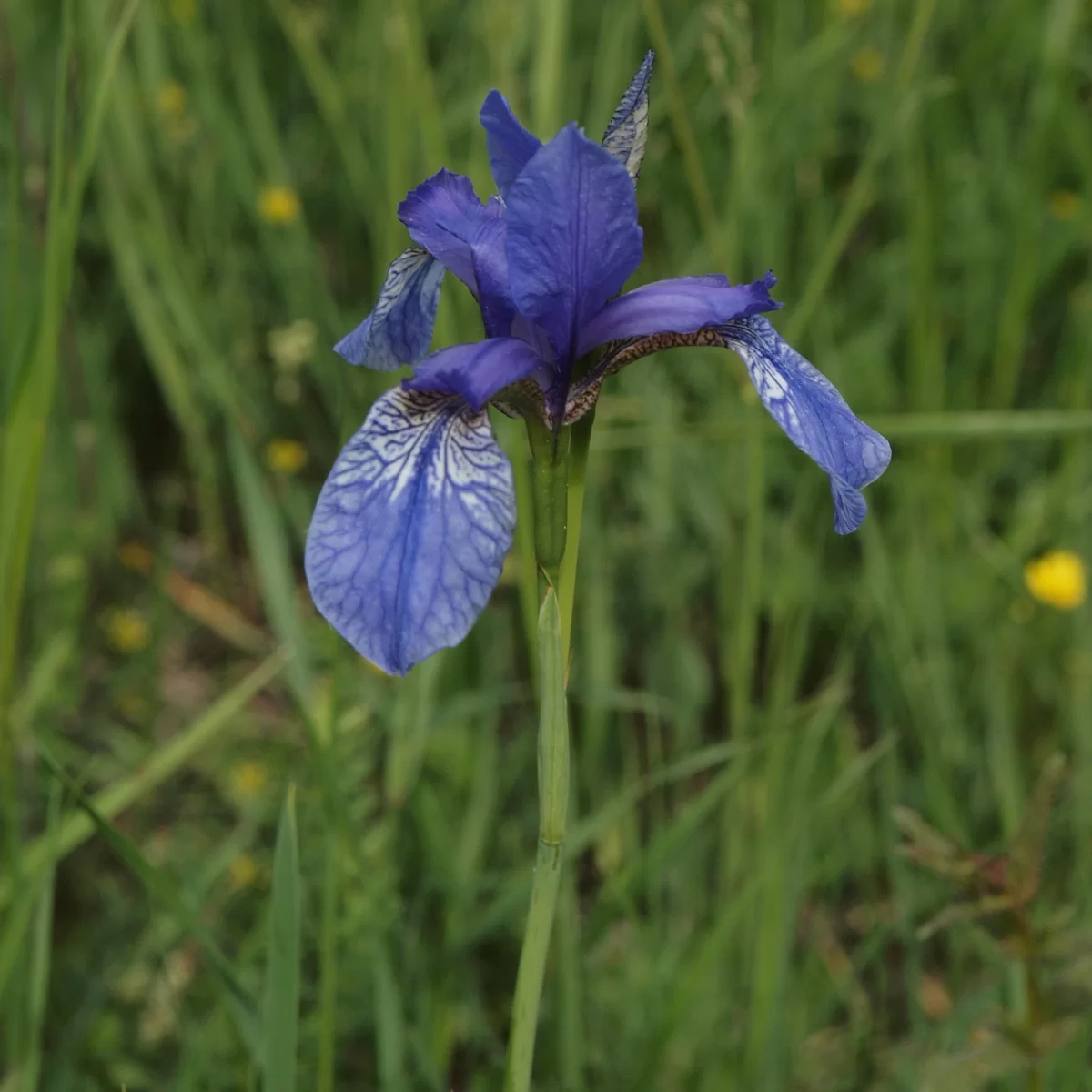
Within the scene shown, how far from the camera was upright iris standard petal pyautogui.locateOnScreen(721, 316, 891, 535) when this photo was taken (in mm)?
854

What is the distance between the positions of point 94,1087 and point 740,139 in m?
1.50

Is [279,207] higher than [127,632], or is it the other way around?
[279,207]

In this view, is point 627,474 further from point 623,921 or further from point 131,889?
point 131,889

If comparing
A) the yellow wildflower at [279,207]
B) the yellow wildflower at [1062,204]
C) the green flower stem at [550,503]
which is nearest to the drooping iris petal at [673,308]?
the green flower stem at [550,503]

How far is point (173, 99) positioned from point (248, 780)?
6.35ft

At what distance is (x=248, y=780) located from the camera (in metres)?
1.96

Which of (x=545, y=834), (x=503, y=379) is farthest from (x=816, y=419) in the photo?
(x=545, y=834)

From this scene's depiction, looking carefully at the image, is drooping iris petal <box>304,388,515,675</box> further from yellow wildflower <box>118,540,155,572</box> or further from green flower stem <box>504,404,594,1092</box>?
yellow wildflower <box>118,540,155,572</box>

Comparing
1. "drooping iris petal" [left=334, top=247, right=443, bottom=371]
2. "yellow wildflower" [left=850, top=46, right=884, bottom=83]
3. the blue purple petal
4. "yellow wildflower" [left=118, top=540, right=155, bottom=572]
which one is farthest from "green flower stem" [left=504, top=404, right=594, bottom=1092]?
"yellow wildflower" [left=850, top=46, right=884, bottom=83]

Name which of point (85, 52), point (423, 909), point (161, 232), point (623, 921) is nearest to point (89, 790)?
point (423, 909)

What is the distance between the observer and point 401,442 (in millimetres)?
865

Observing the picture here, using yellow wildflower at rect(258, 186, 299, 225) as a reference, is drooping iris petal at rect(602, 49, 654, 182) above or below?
below

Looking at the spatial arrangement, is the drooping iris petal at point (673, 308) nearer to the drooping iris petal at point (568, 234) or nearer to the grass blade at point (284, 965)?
the drooping iris petal at point (568, 234)

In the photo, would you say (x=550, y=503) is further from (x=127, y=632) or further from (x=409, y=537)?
(x=127, y=632)
